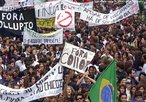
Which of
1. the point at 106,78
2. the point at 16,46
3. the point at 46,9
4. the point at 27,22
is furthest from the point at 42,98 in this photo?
the point at 46,9

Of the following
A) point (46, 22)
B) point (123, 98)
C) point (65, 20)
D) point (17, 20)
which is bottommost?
point (123, 98)

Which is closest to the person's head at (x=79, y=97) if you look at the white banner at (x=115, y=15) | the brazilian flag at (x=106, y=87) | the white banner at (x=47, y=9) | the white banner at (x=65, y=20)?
the brazilian flag at (x=106, y=87)

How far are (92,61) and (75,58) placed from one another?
3.22 metres

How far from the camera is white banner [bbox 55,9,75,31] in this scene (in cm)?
1847

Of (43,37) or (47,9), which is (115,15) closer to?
(43,37)

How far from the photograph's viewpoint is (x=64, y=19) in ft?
61.4

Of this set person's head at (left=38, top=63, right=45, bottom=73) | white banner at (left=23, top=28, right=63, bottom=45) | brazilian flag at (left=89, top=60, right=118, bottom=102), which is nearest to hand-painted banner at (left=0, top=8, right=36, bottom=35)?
white banner at (left=23, top=28, right=63, bottom=45)

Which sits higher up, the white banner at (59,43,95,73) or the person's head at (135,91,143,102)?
the white banner at (59,43,95,73)

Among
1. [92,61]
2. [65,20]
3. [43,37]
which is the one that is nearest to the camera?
[92,61]

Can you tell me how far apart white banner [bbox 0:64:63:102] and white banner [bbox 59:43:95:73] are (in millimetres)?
497

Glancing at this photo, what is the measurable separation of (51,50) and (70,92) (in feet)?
17.8

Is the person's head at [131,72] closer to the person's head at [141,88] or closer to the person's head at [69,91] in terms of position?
the person's head at [141,88]

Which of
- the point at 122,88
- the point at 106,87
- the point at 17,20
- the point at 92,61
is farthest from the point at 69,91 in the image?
the point at 17,20

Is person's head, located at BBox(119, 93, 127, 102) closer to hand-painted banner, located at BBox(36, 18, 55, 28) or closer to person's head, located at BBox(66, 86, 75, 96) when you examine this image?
person's head, located at BBox(66, 86, 75, 96)
